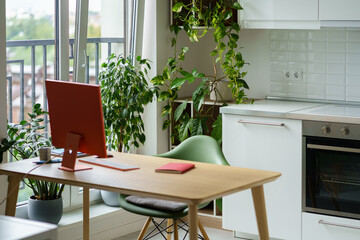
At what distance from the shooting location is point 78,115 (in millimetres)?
3529

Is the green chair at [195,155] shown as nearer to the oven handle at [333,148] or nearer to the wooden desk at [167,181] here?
the wooden desk at [167,181]

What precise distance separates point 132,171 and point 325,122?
1.48 meters

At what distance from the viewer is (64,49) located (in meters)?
4.74

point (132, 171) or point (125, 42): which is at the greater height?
point (125, 42)

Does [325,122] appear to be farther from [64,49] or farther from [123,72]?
[64,49]

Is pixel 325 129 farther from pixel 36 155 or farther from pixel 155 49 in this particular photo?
pixel 36 155

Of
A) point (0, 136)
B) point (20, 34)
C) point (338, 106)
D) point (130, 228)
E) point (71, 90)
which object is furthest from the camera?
point (130, 228)

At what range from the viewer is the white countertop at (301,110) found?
4.35 metres

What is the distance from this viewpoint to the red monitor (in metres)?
3.44

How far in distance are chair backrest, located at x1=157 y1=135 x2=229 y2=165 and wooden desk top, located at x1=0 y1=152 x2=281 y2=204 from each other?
17.4 inches

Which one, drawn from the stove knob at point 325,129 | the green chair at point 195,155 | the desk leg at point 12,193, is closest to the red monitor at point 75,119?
the desk leg at point 12,193

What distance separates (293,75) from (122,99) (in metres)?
1.33

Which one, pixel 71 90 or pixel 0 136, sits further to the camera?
pixel 0 136

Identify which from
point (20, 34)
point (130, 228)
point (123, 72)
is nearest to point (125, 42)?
point (123, 72)
